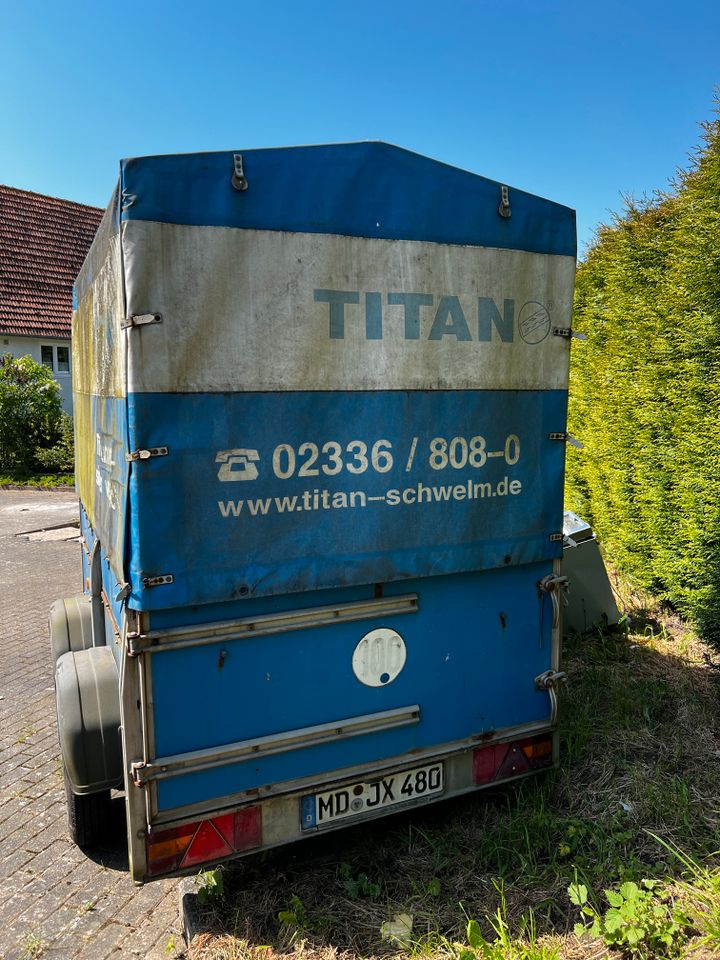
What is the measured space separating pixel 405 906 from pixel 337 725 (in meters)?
0.85

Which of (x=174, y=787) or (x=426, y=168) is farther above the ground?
(x=426, y=168)

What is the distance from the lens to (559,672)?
3.57m

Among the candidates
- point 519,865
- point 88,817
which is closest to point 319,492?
point 519,865

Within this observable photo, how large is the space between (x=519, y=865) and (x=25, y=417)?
18.9 m

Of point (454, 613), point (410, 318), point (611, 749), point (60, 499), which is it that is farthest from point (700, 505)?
point (60, 499)

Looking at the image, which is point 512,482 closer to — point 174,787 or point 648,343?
point 174,787

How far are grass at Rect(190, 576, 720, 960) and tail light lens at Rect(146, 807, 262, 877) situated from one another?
38 cm

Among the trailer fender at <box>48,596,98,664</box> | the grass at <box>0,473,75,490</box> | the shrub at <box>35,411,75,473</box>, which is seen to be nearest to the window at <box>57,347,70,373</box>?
the shrub at <box>35,411,75,473</box>

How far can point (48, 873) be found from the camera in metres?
3.60

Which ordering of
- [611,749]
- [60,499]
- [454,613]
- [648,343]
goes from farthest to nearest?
[60,499]
[648,343]
[611,749]
[454,613]

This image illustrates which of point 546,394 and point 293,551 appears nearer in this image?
point 293,551

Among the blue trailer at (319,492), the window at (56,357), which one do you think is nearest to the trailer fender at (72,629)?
the blue trailer at (319,492)

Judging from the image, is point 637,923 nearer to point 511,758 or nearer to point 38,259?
point 511,758

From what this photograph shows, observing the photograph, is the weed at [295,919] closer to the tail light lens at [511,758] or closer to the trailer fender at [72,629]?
the tail light lens at [511,758]
